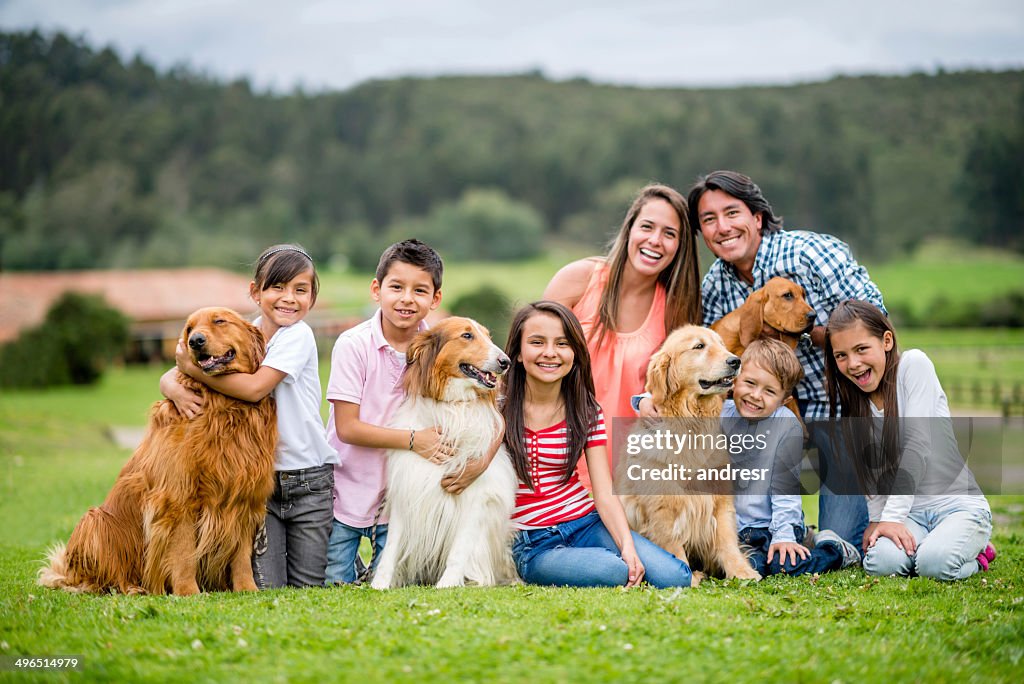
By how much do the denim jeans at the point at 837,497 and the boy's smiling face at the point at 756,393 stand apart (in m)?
0.58

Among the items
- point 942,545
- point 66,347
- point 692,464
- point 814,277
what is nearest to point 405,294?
point 692,464

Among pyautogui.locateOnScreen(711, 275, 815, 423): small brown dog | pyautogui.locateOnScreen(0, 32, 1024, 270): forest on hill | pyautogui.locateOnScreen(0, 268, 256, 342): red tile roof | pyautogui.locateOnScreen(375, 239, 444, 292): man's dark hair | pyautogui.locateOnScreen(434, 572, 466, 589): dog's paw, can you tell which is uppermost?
pyautogui.locateOnScreen(0, 32, 1024, 270): forest on hill

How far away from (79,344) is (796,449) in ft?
97.2

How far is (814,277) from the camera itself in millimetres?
6984

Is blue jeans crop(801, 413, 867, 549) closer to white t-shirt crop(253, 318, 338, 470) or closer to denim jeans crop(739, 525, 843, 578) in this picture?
denim jeans crop(739, 525, 843, 578)

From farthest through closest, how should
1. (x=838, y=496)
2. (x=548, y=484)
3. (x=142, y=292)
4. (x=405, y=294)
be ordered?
(x=142, y=292) → (x=838, y=496) → (x=548, y=484) → (x=405, y=294)

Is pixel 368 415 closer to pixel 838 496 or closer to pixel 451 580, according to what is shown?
pixel 451 580

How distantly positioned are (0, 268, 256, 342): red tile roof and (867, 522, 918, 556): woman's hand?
40218 mm

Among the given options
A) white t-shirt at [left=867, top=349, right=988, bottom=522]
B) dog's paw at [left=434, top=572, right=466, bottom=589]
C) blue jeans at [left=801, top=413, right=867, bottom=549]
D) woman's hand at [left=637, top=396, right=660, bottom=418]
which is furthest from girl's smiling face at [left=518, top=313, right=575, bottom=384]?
white t-shirt at [left=867, top=349, right=988, bottom=522]

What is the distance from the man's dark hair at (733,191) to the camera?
7.00 meters

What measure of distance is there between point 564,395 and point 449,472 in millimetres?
1021

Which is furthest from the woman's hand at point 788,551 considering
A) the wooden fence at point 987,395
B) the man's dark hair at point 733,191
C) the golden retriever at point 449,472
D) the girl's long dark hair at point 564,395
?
the wooden fence at point 987,395

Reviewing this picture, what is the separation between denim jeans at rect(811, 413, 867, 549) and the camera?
6.62 metres

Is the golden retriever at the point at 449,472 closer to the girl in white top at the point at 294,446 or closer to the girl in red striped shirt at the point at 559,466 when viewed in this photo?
the girl in red striped shirt at the point at 559,466
